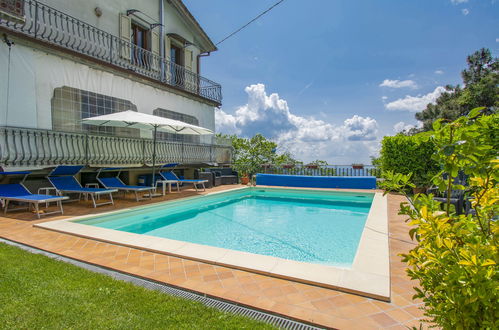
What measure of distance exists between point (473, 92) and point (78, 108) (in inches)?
1085

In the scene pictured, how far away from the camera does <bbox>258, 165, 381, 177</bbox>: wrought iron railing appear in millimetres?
15086

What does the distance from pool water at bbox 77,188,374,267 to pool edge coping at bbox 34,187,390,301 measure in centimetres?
85

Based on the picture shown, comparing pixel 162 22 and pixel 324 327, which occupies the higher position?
pixel 162 22

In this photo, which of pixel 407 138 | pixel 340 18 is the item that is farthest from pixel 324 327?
pixel 340 18

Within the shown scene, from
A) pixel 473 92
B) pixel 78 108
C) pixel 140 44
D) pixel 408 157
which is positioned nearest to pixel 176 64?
pixel 140 44

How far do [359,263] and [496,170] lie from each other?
271cm

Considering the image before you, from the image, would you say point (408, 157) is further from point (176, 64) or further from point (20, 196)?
point (20, 196)

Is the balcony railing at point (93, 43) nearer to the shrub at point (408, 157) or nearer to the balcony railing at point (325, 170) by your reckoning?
the balcony railing at point (325, 170)

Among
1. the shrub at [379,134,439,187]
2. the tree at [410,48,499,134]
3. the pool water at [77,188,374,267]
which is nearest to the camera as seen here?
the pool water at [77,188,374,267]

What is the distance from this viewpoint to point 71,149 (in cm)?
871

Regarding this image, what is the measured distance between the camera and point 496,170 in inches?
51.3

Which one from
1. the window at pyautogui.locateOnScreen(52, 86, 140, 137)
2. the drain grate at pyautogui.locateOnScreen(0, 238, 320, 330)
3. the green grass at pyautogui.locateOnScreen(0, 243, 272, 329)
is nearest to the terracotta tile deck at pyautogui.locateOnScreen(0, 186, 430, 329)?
the drain grate at pyautogui.locateOnScreen(0, 238, 320, 330)

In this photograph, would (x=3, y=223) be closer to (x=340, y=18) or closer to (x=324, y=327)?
(x=324, y=327)

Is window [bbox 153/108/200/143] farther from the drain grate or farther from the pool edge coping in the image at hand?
the drain grate
